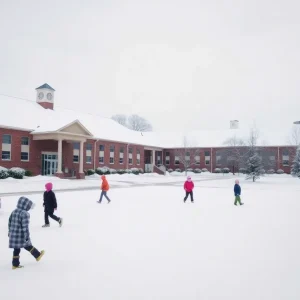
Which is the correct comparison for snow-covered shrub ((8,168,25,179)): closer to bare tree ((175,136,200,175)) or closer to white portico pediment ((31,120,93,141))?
white portico pediment ((31,120,93,141))

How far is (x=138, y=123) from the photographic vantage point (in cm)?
Answer: 9875

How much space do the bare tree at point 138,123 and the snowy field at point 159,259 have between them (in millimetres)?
85848

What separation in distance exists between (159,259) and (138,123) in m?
92.5

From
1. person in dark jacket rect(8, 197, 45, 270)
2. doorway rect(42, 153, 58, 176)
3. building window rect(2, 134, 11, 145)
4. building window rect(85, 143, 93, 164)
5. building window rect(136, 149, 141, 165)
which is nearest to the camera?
person in dark jacket rect(8, 197, 45, 270)

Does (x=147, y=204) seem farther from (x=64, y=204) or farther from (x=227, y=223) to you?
(x=227, y=223)

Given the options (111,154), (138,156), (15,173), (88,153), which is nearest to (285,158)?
(138,156)

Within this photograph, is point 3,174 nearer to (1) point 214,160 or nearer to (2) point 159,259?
(2) point 159,259

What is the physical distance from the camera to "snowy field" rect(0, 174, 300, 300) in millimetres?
5207

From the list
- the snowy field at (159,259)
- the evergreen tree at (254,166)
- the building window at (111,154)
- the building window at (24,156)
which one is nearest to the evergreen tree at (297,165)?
the evergreen tree at (254,166)

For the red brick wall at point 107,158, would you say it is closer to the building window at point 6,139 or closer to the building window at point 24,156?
the building window at point 24,156

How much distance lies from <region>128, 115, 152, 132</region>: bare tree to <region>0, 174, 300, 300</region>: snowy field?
282 ft

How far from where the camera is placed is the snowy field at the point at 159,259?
521 centimetres

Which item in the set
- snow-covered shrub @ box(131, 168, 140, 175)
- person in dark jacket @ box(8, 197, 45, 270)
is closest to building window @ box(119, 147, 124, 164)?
snow-covered shrub @ box(131, 168, 140, 175)

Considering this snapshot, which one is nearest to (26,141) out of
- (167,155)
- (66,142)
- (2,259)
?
(66,142)
